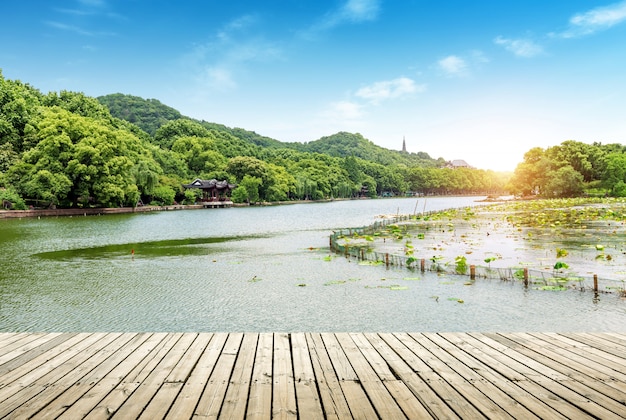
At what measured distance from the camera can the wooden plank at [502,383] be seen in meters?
3.77

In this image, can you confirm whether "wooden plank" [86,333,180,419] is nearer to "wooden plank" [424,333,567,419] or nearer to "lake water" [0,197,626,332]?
"wooden plank" [424,333,567,419]

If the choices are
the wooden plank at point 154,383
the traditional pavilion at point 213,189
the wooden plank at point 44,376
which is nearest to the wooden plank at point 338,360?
the wooden plank at point 154,383

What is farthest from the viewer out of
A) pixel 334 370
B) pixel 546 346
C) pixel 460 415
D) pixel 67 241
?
pixel 67 241

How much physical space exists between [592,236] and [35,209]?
195ft

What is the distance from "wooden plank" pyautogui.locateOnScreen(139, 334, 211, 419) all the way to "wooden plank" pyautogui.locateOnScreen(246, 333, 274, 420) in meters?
0.72

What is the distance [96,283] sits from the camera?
16.9 m

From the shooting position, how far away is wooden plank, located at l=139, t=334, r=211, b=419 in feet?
12.4

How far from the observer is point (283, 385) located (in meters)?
4.36

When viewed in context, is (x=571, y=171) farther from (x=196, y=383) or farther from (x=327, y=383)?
Answer: (x=196, y=383)

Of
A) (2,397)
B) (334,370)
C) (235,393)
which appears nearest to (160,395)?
(235,393)

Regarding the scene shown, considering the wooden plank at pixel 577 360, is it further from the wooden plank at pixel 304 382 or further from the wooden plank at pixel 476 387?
the wooden plank at pixel 304 382

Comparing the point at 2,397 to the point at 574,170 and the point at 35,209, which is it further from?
the point at 574,170

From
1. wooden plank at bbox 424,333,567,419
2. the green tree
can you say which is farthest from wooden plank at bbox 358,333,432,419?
the green tree

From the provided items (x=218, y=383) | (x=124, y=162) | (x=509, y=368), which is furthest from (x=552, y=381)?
(x=124, y=162)
